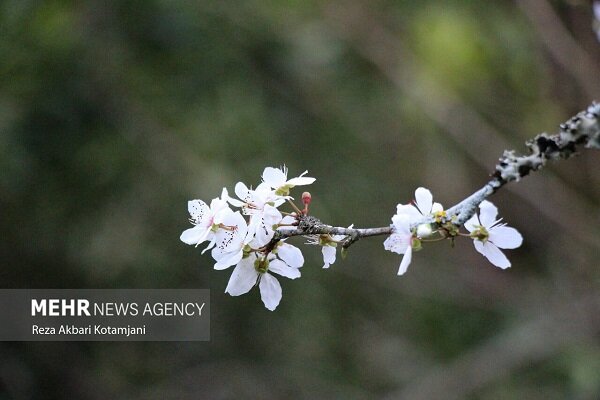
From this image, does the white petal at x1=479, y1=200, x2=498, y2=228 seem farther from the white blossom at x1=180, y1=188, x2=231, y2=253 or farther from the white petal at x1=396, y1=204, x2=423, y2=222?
the white blossom at x1=180, y1=188, x2=231, y2=253

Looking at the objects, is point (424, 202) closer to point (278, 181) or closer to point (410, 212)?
point (410, 212)

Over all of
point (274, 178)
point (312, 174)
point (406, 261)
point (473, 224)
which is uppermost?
point (312, 174)

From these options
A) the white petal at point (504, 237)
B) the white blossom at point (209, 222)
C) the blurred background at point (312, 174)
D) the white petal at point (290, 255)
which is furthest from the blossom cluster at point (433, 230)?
the blurred background at point (312, 174)

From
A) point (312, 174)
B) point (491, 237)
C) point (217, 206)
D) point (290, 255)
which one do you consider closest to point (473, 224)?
point (491, 237)

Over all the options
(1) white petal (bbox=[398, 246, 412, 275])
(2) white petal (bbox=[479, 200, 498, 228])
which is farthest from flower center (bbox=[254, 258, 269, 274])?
(2) white petal (bbox=[479, 200, 498, 228])

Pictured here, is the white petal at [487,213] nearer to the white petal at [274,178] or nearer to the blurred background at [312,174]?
the white petal at [274,178]

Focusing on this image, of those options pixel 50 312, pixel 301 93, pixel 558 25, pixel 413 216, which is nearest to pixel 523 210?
pixel 558 25
